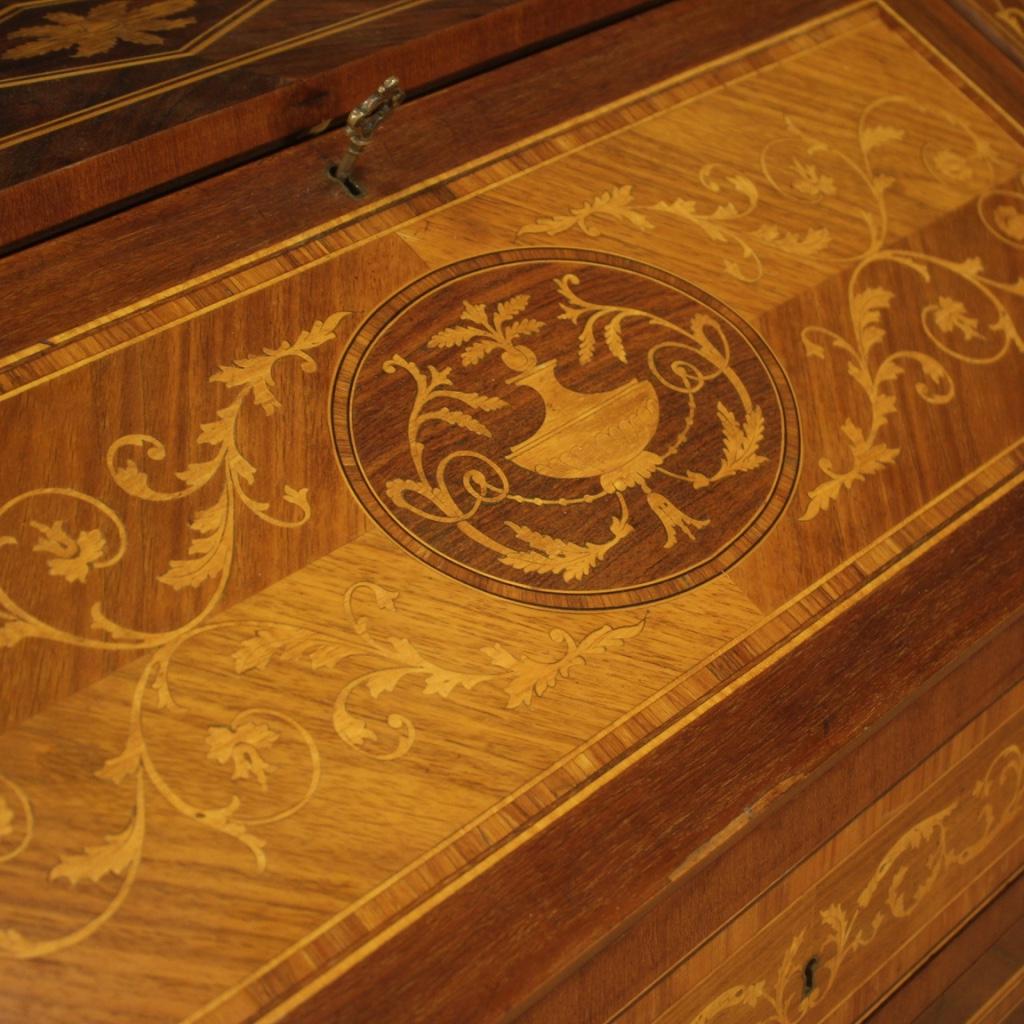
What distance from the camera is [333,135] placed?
4.52ft

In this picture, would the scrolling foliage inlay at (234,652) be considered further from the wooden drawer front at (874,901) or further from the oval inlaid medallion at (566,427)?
the wooden drawer front at (874,901)

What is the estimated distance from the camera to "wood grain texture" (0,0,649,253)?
1.26m

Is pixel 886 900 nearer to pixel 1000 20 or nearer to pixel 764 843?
pixel 764 843

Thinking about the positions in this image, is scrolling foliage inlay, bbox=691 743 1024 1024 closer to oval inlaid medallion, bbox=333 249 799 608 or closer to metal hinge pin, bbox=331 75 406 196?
oval inlaid medallion, bbox=333 249 799 608

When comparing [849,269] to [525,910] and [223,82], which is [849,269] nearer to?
[223,82]

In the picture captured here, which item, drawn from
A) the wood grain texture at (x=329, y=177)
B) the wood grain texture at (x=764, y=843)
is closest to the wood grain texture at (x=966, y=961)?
the wood grain texture at (x=764, y=843)

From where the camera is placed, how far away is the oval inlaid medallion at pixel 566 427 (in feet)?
3.91

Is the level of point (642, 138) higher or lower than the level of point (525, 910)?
higher

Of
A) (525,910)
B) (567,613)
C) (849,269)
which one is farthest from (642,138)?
(525,910)

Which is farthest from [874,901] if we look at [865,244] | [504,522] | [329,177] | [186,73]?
[186,73]

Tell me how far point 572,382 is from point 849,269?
0.35m

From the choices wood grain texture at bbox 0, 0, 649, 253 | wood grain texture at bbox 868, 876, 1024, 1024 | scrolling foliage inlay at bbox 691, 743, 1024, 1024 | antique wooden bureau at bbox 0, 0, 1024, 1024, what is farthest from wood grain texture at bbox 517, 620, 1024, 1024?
wood grain texture at bbox 0, 0, 649, 253

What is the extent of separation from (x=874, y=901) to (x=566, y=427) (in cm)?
55

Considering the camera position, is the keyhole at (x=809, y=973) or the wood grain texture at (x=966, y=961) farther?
the wood grain texture at (x=966, y=961)
